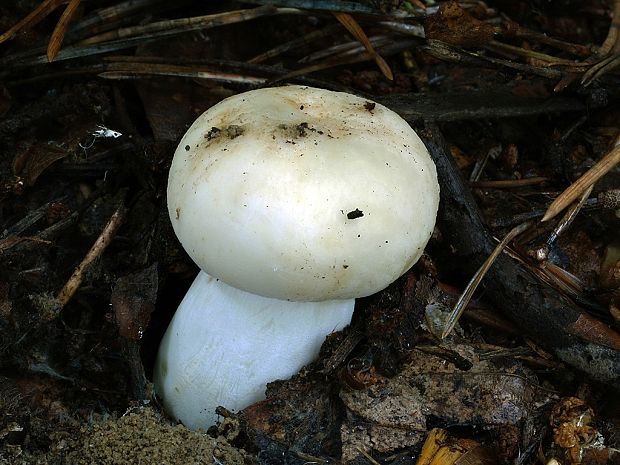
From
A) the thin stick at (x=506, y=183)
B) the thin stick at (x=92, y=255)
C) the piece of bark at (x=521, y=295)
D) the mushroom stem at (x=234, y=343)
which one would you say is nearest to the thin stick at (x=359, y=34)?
the piece of bark at (x=521, y=295)

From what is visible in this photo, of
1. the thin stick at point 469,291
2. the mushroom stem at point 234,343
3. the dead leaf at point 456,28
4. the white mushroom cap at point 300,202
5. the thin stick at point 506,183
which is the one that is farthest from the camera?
the thin stick at point 506,183

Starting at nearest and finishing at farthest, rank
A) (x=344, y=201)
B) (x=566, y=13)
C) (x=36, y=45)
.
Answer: (x=344, y=201), (x=36, y=45), (x=566, y=13)

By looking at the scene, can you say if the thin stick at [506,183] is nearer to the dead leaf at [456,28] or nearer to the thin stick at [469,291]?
the thin stick at [469,291]

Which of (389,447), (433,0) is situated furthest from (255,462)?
(433,0)

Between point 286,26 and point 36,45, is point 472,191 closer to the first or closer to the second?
point 286,26

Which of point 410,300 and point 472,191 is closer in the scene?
point 410,300

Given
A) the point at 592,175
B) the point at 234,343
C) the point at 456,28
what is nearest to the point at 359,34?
the point at 456,28

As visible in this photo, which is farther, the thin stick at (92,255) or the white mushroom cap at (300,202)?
the thin stick at (92,255)
